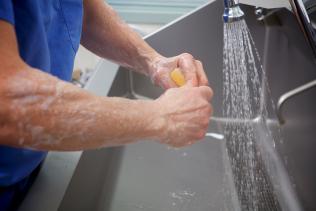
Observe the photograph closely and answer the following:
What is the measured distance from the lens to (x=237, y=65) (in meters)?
0.84

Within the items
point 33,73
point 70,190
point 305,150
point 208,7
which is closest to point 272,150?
point 305,150

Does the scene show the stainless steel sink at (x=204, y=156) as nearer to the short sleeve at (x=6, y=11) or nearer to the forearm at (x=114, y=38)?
the forearm at (x=114, y=38)

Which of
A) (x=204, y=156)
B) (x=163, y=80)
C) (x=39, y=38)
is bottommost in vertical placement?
(x=204, y=156)

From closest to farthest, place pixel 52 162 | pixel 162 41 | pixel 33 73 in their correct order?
pixel 33 73, pixel 52 162, pixel 162 41

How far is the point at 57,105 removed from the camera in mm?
369

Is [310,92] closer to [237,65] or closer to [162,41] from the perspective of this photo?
[237,65]

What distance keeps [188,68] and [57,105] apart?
0.30 m

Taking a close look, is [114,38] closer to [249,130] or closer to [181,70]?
[181,70]

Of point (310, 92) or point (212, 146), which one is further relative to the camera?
point (212, 146)

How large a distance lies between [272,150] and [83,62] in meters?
0.87

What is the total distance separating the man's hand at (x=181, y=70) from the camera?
1.95ft

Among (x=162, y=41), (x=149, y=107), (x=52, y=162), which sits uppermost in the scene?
(x=149, y=107)

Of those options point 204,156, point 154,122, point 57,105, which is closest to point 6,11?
point 57,105

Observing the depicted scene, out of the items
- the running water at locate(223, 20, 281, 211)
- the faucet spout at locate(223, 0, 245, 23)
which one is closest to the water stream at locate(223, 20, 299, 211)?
the running water at locate(223, 20, 281, 211)
